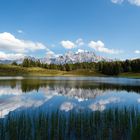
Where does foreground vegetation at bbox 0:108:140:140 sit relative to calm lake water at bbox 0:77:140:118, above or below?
above

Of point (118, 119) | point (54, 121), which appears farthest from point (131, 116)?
point (54, 121)

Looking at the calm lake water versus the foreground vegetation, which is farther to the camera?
the calm lake water

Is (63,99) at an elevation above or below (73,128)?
below

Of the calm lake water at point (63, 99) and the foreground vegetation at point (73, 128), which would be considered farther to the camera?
the calm lake water at point (63, 99)

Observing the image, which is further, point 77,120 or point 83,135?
point 77,120

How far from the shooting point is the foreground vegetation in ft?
48.1

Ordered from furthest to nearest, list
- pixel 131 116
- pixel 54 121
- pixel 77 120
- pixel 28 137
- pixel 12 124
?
pixel 131 116 < pixel 77 120 < pixel 54 121 < pixel 12 124 < pixel 28 137

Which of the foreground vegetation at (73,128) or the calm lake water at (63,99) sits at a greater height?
the foreground vegetation at (73,128)

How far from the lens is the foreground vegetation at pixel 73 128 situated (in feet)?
48.1

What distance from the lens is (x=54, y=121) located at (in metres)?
16.5

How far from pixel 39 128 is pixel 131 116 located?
794 centimetres

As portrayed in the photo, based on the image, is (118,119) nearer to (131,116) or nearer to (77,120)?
(131,116)

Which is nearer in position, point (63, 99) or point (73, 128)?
point (73, 128)

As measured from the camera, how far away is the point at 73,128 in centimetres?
1698
